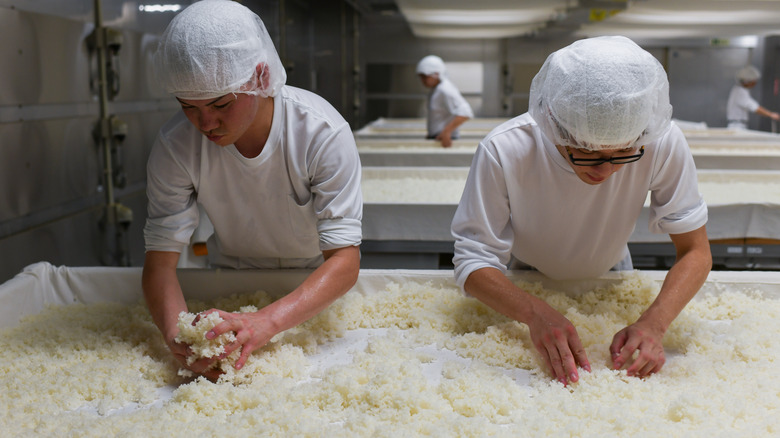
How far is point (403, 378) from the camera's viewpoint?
1.05m

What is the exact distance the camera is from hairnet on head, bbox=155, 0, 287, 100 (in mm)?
1132

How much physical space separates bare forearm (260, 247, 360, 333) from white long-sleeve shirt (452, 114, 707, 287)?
227mm

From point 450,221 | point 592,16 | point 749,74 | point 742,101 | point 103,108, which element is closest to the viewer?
point 450,221

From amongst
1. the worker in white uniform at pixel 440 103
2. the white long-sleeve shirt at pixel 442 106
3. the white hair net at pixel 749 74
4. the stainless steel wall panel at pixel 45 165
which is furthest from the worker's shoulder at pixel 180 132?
the white hair net at pixel 749 74

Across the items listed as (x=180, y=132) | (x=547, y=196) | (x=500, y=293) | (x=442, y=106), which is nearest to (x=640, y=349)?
(x=500, y=293)

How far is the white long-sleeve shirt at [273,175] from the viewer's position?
4.22 ft

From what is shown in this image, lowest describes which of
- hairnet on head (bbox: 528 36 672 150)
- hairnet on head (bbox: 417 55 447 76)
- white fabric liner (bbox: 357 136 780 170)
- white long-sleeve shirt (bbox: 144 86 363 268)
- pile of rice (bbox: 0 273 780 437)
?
pile of rice (bbox: 0 273 780 437)

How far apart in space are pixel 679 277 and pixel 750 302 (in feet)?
1.02

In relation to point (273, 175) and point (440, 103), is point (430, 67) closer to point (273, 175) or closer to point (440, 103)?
point (440, 103)

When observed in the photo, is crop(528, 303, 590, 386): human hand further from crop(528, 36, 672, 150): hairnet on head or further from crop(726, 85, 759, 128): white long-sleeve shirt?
crop(726, 85, 759, 128): white long-sleeve shirt

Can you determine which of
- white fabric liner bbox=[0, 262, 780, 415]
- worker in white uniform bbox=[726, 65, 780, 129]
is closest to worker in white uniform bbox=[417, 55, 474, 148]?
white fabric liner bbox=[0, 262, 780, 415]

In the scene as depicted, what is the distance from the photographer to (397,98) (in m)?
8.28

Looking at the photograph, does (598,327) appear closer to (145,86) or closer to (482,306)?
(482,306)

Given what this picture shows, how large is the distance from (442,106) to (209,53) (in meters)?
4.29
